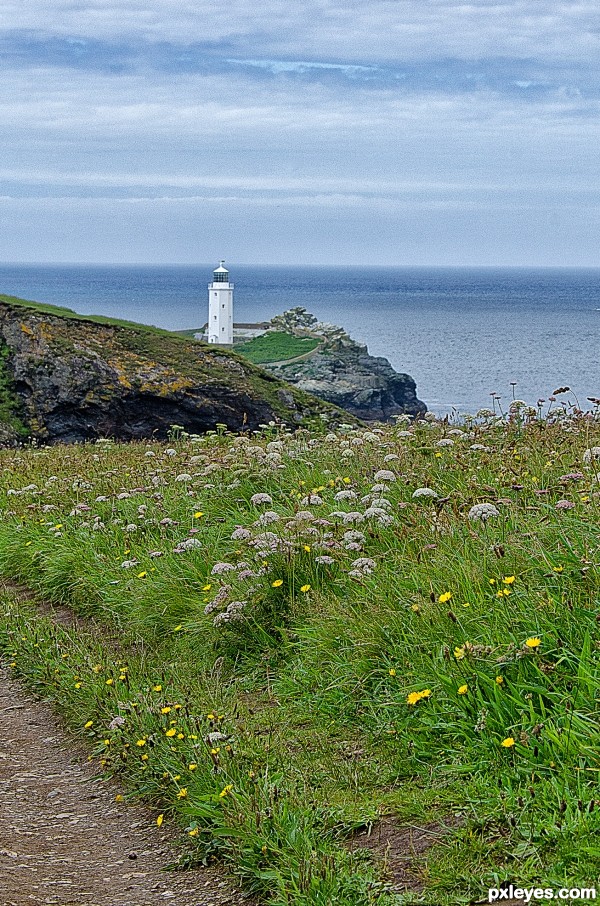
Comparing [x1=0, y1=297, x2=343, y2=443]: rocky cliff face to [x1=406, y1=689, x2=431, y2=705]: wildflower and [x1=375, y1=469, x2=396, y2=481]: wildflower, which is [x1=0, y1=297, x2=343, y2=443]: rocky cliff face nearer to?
[x1=375, y1=469, x2=396, y2=481]: wildflower

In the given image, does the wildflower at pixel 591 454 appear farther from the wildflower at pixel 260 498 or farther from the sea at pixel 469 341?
the sea at pixel 469 341

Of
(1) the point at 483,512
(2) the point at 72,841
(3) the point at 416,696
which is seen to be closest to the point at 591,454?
(1) the point at 483,512

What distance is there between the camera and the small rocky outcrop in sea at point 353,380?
64.6 metres

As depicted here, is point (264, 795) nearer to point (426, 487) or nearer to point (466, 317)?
point (426, 487)

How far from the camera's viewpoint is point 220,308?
3110 inches

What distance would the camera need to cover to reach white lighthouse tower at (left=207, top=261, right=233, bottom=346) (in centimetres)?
7800

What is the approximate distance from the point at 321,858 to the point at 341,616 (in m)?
2.01

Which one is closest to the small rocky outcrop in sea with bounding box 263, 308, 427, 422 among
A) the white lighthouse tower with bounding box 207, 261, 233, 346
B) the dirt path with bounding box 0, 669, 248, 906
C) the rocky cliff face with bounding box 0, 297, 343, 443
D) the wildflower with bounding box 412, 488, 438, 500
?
the white lighthouse tower with bounding box 207, 261, 233, 346

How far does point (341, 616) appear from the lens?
18.9 feet

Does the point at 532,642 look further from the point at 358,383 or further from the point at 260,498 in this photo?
the point at 358,383

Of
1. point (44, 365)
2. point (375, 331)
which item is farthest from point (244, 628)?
point (375, 331)

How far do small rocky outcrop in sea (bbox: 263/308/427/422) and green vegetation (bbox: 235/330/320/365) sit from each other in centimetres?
200

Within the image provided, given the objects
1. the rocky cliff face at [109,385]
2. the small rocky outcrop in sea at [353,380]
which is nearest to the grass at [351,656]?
the rocky cliff face at [109,385]

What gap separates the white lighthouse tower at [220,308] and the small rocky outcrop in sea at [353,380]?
7554 millimetres
